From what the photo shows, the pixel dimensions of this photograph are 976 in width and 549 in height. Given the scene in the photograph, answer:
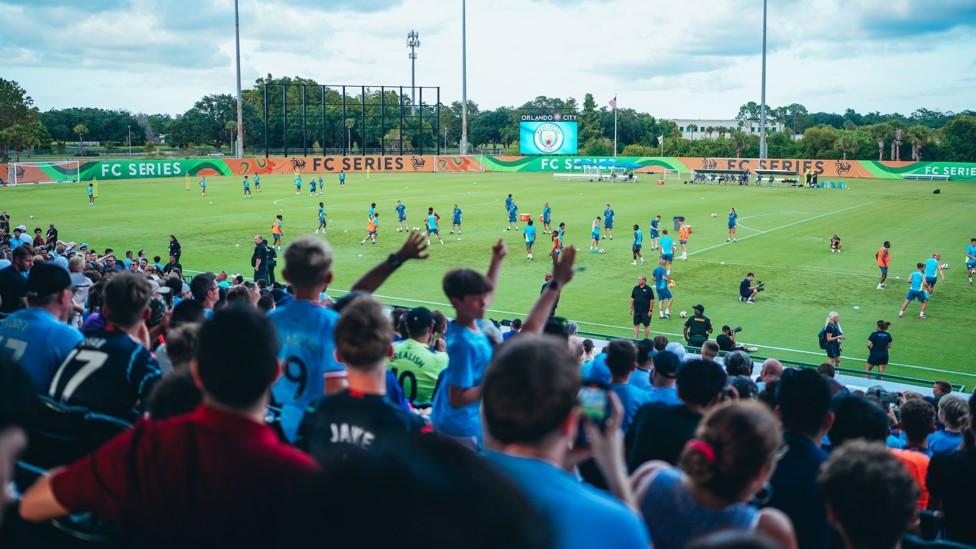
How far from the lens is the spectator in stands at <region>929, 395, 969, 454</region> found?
23.4 feet

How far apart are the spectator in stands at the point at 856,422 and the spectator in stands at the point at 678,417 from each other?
1160 millimetres

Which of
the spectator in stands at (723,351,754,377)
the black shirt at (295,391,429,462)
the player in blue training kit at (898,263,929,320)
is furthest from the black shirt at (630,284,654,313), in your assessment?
the black shirt at (295,391,429,462)

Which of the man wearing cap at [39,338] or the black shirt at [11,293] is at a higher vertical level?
the man wearing cap at [39,338]

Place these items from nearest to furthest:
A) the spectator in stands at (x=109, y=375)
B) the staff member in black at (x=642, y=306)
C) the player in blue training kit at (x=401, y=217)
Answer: the spectator in stands at (x=109, y=375), the staff member in black at (x=642, y=306), the player in blue training kit at (x=401, y=217)

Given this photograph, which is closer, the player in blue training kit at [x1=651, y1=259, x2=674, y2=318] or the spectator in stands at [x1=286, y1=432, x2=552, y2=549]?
the spectator in stands at [x1=286, y1=432, x2=552, y2=549]

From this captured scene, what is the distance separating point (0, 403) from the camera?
2598 millimetres

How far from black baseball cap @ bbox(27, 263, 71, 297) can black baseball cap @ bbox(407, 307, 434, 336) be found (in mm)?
2677

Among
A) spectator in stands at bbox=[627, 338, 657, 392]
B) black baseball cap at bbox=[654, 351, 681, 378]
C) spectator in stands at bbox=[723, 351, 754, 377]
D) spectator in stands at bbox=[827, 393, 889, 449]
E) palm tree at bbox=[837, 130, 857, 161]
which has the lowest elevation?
spectator in stands at bbox=[723, 351, 754, 377]

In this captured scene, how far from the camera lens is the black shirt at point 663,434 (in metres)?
4.68

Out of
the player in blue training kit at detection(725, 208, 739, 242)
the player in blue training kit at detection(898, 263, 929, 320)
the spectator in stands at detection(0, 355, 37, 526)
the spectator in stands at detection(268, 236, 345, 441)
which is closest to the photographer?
the spectator in stands at detection(0, 355, 37, 526)

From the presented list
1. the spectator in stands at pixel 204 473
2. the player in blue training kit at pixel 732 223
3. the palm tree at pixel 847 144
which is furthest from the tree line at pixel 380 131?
the spectator in stands at pixel 204 473

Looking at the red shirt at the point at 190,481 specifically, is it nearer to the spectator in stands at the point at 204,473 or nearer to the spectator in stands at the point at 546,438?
the spectator in stands at the point at 204,473

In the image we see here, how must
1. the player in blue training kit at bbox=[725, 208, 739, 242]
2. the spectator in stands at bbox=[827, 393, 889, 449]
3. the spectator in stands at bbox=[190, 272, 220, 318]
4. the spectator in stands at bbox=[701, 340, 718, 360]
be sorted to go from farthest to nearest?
the player in blue training kit at bbox=[725, 208, 739, 242] → the spectator in stands at bbox=[701, 340, 718, 360] → the spectator in stands at bbox=[190, 272, 220, 318] → the spectator in stands at bbox=[827, 393, 889, 449]

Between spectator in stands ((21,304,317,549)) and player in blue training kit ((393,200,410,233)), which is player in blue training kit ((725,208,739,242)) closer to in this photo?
player in blue training kit ((393,200,410,233))
